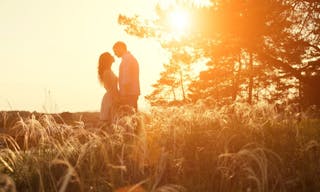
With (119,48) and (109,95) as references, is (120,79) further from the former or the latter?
(119,48)

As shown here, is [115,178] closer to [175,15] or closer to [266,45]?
[266,45]

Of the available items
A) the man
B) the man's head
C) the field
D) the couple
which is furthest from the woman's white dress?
the field

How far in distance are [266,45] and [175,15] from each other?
5.59 metres

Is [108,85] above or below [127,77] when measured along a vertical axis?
below

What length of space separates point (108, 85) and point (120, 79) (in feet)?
0.93

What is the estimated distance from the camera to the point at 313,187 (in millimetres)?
5945

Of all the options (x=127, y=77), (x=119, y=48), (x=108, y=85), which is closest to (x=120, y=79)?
(x=127, y=77)

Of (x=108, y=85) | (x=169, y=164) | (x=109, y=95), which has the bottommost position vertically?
(x=169, y=164)

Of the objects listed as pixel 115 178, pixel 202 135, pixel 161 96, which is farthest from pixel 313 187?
pixel 161 96

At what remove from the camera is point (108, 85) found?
10.7 m

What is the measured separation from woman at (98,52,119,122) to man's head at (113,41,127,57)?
15cm

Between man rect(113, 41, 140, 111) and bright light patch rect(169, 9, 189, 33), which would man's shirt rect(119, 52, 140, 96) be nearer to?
man rect(113, 41, 140, 111)

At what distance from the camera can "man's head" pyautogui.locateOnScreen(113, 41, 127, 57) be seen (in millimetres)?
10344

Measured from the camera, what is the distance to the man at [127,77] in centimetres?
1049
